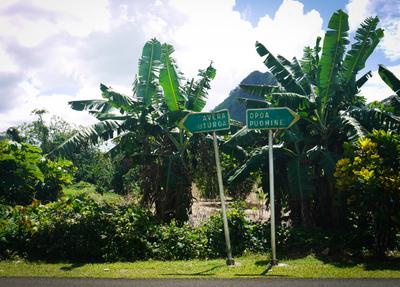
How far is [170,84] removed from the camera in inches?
484

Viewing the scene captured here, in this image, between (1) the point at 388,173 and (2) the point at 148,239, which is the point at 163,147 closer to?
(2) the point at 148,239

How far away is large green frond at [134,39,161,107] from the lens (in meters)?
12.9

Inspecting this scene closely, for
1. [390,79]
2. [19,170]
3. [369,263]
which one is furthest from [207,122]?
[19,170]

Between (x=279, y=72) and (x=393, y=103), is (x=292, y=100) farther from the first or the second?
(x=393, y=103)

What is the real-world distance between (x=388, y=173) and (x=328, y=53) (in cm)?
442

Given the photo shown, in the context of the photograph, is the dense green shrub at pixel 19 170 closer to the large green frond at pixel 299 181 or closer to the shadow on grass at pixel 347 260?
the large green frond at pixel 299 181

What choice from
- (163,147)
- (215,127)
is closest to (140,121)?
(163,147)

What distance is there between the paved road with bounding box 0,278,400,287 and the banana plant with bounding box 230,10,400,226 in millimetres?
4230

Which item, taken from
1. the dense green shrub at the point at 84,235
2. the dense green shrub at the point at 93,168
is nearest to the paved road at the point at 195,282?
the dense green shrub at the point at 84,235

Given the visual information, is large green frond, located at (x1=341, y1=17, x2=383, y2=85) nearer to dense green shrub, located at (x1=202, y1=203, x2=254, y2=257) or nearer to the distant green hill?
dense green shrub, located at (x1=202, y1=203, x2=254, y2=257)

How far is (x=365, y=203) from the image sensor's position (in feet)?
26.7

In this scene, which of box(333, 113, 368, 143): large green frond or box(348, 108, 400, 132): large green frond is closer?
box(333, 113, 368, 143): large green frond

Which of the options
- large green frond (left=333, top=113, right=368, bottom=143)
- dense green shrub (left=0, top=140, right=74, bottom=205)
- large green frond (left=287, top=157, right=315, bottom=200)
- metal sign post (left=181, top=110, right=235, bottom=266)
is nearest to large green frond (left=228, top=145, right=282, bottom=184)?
large green frond (left=287, top=157, right=315, bottom=200)

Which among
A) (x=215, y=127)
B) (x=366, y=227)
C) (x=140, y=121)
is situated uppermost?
(x=140, y=121)
